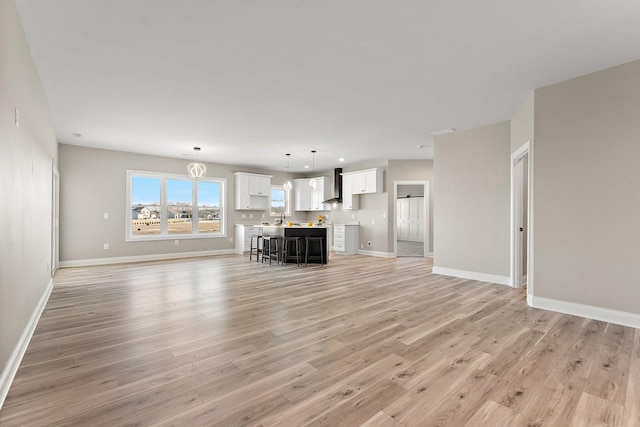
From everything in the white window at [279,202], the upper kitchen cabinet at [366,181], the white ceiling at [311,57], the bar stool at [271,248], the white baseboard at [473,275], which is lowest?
the white baseboard at [473,275]

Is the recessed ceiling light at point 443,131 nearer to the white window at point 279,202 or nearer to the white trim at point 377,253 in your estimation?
the white trim at point 377,253

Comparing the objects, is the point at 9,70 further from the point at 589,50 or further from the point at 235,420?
the point at 589,50

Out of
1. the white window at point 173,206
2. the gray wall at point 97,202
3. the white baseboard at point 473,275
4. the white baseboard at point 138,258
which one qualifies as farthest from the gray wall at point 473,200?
the gray wall at point 97,202

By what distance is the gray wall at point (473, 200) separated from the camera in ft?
16.3

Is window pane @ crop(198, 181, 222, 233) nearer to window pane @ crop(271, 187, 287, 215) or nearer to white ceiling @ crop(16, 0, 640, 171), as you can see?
window pane @ crop(271, 187, 287, 215)

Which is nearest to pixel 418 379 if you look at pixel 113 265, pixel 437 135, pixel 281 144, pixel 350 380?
pixel 350 380

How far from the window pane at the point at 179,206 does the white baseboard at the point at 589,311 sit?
781 centimetres

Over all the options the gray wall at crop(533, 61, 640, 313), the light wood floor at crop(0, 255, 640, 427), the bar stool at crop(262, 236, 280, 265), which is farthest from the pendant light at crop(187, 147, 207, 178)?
the gray wall at crop(533, 61, 640, 313)

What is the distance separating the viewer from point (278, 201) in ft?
34.1

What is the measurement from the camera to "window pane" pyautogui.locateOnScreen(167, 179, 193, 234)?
26.1 ft

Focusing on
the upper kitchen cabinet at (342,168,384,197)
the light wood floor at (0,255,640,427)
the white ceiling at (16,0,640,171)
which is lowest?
the light wood floor at (0,255,640,427)

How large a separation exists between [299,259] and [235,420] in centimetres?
534

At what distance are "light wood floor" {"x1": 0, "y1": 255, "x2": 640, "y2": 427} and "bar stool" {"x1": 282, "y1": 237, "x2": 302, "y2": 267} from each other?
272cm

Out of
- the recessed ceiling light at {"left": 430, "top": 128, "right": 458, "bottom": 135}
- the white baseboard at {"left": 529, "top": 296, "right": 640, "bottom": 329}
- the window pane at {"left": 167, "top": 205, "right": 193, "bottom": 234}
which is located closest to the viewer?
the white baseboard at {"left": 529, "top": 296, "right": 640, "bottom": 329}
